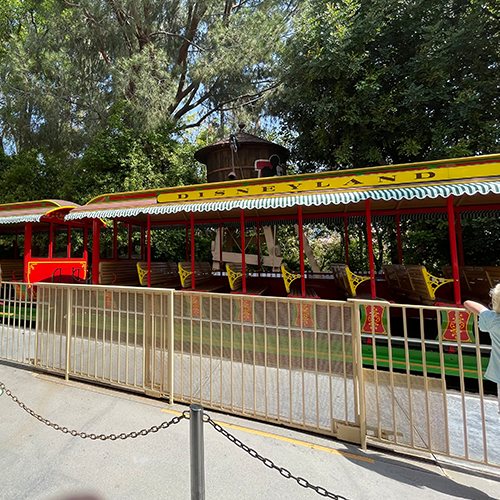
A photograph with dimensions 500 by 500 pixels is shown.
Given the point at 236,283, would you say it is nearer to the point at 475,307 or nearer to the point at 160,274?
the point at 160,274

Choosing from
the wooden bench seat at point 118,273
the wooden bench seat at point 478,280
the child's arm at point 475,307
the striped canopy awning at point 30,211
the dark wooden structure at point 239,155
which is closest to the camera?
the child's arm at point 475,307

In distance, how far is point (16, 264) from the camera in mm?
11859

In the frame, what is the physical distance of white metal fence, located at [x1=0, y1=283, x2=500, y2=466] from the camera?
2891 mm

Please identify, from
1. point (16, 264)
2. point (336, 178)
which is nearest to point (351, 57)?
point (336, 178)

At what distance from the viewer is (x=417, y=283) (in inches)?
220

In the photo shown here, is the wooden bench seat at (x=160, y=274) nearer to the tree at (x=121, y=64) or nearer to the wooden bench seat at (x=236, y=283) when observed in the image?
the wooden bench seat at (x=236, y=283)

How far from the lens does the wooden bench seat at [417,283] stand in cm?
521

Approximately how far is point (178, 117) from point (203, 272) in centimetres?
1384

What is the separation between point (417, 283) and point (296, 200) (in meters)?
2.82

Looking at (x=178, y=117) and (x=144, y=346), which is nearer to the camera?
(x=144, y=346)

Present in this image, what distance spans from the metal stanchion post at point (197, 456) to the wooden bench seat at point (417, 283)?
182 inches

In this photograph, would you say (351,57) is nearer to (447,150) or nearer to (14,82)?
(447,150)

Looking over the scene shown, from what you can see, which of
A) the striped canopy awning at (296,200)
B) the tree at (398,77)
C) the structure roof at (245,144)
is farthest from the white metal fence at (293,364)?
the structure roof at (245,144)

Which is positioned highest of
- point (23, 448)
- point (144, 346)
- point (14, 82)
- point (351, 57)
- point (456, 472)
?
point (14, 82)
